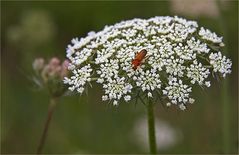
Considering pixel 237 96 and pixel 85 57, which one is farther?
pixel 237 96

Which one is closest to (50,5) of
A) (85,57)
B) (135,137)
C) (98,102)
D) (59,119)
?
(98,102)

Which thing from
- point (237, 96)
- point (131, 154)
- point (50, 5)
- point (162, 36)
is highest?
point (50, 5)

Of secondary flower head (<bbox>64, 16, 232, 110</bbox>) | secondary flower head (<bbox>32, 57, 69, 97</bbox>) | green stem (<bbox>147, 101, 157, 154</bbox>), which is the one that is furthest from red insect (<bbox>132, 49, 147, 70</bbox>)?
secondary flower head (<bbox>32, 57, 69, 97</bbox>)

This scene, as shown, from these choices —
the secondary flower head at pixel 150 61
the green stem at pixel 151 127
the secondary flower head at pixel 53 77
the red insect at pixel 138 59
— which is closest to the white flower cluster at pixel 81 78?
the secondary flower head at pixel 150 61

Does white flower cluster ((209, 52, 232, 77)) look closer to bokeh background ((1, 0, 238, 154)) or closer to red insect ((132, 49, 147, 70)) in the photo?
red insect ((132, 49, 147, 70))

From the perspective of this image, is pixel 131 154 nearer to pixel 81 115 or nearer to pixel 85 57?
pixel 81 115

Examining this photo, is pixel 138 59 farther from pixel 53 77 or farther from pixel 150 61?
pixel 53 77
